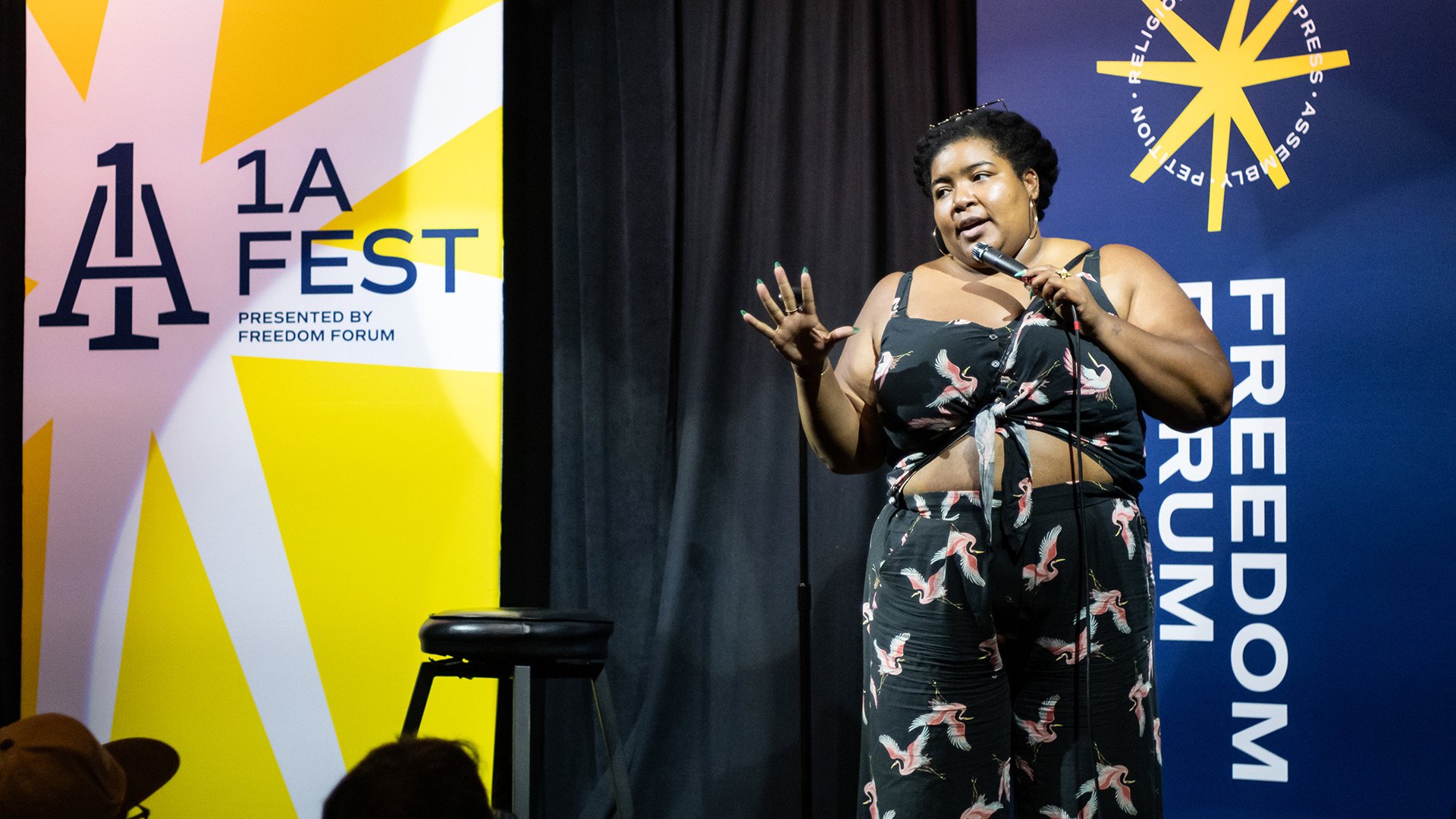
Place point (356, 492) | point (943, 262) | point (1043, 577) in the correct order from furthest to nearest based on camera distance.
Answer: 1. point (356, 492)
2. point (943, 262)
3. point (1043, 577)

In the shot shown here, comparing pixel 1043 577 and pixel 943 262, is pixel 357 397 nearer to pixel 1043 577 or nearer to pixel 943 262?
pixel 943 262

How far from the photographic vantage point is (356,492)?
315 centimetres

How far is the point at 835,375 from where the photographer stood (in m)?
1.97

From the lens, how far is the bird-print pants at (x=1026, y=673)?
63.1 inches

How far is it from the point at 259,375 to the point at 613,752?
5.26ft

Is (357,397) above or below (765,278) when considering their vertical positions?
below

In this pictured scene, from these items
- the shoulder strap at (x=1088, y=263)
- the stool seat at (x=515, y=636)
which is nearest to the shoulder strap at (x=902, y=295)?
the shoulder strap at (x=1088, y=263)

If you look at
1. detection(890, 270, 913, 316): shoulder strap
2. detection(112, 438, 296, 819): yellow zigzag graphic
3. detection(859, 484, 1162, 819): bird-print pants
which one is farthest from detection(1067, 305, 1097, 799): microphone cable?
detection(112, 438, 296, 819): yellow zigzag graphic

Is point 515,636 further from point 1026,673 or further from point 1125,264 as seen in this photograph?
point 1125,264

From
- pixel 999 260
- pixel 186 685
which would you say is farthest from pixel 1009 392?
pixel 186 685

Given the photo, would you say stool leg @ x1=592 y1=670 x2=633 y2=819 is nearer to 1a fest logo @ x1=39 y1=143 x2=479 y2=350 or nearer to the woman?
the woman

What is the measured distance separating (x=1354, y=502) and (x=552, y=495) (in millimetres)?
2024

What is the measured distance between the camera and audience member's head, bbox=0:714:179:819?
1.42 m

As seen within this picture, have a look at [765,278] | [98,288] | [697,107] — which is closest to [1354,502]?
[765,278]
